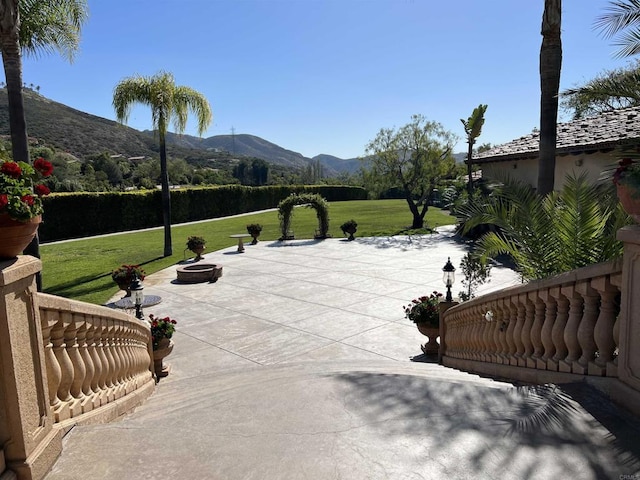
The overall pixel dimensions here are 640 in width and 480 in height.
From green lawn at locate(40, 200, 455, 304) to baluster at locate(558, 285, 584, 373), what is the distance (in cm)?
1087

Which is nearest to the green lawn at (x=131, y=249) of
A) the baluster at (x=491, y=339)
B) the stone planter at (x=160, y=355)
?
the stone planter at (x=160, y=355)

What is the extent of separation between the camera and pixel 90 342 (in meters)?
3.56

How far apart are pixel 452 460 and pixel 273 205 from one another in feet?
144

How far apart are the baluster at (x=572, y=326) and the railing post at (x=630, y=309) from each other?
49cm

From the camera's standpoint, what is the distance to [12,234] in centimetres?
228

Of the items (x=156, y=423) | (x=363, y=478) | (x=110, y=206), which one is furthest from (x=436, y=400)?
(x=110, y=206)

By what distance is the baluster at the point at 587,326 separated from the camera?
10.4 ft

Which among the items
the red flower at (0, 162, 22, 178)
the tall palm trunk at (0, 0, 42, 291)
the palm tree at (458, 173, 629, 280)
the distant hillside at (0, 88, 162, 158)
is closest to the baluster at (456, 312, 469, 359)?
the palm tree at (458, 173, 629, 280)

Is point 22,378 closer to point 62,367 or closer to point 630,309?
point 62,367

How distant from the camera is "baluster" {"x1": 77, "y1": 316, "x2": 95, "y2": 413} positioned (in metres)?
3.27

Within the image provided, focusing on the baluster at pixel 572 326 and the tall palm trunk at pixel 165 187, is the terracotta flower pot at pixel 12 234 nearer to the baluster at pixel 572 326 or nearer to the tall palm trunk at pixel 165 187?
the baluster at pixel 572 326

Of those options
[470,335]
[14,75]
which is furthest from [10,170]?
[14,75]

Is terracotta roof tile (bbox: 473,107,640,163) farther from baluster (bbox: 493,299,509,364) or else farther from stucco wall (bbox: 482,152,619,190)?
baluster (bbox: 493,299,509,364)

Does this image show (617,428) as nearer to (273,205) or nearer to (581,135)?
(581,135)
